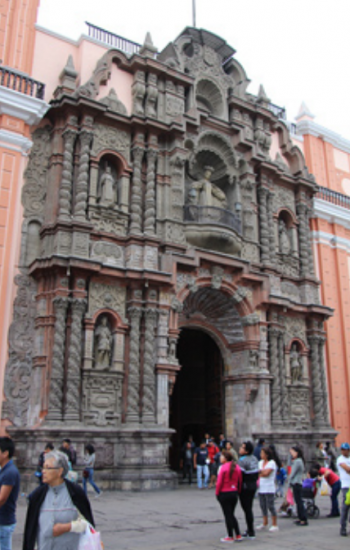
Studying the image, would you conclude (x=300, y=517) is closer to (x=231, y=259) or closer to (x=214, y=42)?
(x=231, y=259)

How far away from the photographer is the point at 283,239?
66.8 feet

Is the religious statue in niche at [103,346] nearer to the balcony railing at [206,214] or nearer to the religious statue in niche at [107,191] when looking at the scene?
the religious statue in niche at [107,191]

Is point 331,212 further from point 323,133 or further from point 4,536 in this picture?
point 4,536

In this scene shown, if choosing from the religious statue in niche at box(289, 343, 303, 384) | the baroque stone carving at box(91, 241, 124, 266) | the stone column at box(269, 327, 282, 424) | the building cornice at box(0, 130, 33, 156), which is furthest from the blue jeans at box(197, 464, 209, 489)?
the building cornice at box(0, 130, 33, 156)

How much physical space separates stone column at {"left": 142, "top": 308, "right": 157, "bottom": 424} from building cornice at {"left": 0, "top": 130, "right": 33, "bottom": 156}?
18.6 feet

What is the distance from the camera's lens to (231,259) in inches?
691

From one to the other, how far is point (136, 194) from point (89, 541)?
43.6ft

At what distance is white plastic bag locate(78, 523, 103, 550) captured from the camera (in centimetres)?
400

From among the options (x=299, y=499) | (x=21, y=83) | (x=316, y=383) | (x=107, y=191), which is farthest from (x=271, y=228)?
(x=299, y=499)

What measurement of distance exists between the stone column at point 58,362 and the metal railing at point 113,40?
943cm

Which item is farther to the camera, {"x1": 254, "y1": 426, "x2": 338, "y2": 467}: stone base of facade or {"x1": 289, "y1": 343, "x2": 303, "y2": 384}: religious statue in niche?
{"x1": 289, "y1": 343, "x2": 303, "y2": 384}: religious statue in niche

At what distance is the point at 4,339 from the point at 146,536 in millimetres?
7236

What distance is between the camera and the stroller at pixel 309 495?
10062 millimetres

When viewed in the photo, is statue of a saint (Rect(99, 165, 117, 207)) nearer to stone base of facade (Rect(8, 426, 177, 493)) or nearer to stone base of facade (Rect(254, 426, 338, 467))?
stone base of facade (Rect(8, 426, 177, 493))
